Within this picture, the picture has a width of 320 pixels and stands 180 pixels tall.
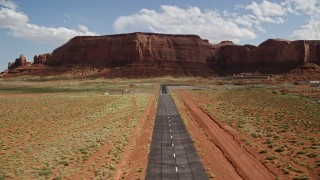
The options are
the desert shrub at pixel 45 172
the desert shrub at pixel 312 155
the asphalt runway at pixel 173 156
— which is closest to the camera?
the asphalt runway at pixel 173 156

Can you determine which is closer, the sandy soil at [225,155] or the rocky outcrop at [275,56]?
the sandy soil at [225,155]

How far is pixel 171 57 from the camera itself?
627ft

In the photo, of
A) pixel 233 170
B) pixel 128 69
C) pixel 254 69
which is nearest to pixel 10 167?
pixel 233 170

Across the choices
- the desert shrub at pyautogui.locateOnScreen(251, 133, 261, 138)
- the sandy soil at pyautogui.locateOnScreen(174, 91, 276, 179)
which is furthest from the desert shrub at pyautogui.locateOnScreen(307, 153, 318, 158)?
the desert shrub at pyautogui.locateOnScreen(251, 133, 261, 138)

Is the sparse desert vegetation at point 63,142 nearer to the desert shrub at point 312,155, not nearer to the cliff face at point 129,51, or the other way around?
the desert shrub at point 312,155

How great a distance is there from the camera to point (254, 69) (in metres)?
177

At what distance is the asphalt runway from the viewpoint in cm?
1886

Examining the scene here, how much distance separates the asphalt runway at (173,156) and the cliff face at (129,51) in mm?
155632

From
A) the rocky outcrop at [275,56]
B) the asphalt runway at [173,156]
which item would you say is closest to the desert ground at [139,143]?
the asphalt runway at [173,156]

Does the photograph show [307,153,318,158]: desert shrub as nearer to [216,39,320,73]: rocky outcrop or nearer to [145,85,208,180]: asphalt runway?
[145,85,208,180]: asphalt runway

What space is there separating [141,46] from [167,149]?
556 feet

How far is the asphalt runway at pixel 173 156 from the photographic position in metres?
18.9

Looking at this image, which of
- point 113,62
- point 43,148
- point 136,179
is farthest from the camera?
point 113,62

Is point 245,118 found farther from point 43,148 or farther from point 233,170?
point 43,148
